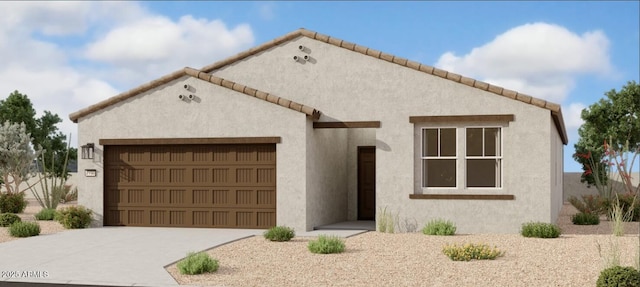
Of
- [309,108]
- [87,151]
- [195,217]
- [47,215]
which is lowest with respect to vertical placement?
[47,215]

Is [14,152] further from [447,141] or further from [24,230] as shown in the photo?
[447,141]

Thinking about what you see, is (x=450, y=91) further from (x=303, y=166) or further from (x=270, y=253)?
(x=270, y=253)

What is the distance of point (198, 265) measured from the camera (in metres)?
11.2

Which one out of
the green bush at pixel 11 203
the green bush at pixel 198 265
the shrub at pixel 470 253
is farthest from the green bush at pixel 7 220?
the shrub at pixel 470 253

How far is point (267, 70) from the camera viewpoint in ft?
63.6

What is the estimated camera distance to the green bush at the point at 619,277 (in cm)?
929

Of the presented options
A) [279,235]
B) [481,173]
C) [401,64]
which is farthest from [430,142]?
[279,235]

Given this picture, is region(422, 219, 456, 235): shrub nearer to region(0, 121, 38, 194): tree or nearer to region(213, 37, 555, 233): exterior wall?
region(213, 37, 555, 233): exterior wall

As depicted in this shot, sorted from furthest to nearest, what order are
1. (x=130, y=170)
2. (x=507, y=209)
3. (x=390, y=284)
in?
(x=130, y=170)
(x=507, y=209)
(x=390, y=284)

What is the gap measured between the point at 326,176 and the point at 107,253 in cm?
697

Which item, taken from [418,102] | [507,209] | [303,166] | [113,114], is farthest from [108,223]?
[507,209]

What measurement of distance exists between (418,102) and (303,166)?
3.31 m

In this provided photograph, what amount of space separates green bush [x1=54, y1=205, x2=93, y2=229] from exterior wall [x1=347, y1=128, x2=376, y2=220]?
734 cm

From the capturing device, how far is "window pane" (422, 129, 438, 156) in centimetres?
1788
